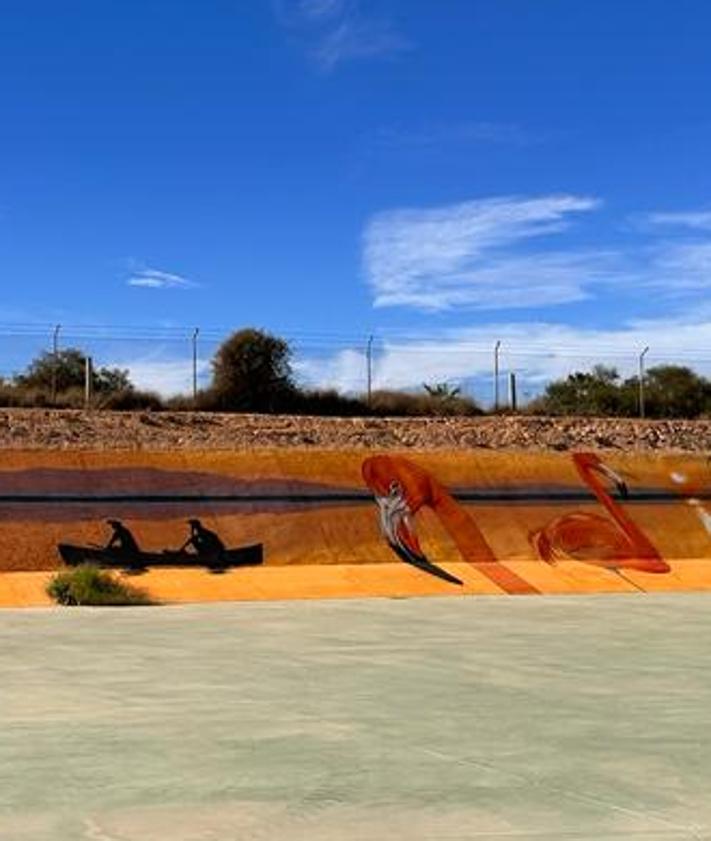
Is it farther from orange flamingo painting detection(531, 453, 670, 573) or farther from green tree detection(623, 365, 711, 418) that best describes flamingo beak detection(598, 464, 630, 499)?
green tree detection(623, 365, 711, 418)

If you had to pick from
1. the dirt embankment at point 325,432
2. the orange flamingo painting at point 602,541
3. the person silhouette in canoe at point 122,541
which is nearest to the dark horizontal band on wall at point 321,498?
the orange flamingo painting at point 602,541

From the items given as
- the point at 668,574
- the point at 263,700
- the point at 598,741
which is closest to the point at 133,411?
the point at 668,574

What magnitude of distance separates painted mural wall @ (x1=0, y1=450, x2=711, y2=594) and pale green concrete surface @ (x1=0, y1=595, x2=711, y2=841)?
9044 mm

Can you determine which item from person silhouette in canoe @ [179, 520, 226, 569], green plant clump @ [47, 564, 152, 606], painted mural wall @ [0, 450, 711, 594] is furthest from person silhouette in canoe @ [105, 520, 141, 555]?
green plant clump @ [47, 564, 152, 606]

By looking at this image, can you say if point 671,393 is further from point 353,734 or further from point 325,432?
point 353,734

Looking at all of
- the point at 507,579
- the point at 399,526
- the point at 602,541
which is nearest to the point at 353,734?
the point at 507,579

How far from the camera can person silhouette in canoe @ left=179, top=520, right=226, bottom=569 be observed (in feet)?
99.0

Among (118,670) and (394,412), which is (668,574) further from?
(118,670)

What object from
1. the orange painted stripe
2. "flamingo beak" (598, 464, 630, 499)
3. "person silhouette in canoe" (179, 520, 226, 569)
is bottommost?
the orange painted stripe

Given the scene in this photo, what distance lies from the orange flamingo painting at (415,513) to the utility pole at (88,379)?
11.8m

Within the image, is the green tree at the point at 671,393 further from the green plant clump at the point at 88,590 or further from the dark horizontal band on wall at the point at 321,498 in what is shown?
the green plant clump at the point at 88,590

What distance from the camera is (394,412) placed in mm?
46781

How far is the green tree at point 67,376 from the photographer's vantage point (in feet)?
143

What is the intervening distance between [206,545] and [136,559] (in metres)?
1.74
